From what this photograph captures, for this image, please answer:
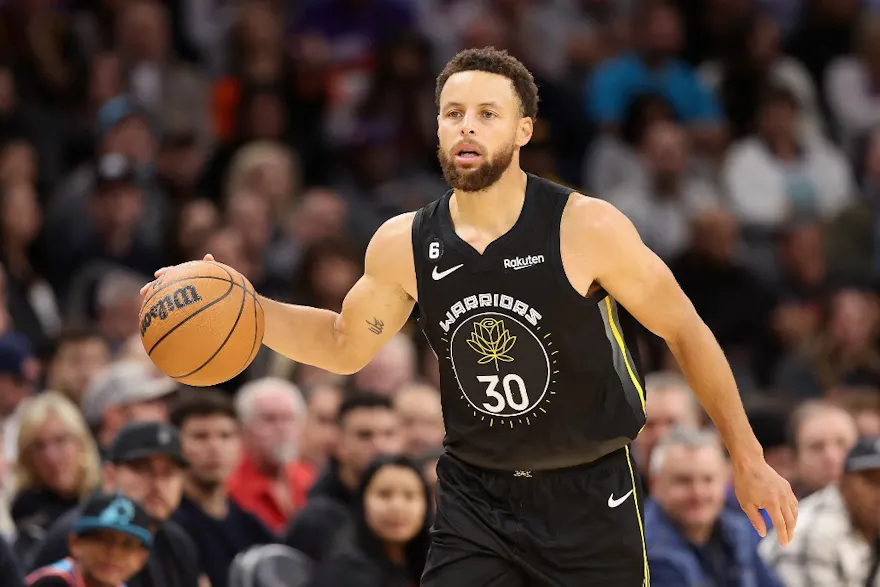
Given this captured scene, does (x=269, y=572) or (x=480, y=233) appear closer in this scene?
(x=480, y=233)

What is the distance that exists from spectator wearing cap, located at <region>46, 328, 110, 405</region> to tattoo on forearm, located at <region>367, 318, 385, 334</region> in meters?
4.27

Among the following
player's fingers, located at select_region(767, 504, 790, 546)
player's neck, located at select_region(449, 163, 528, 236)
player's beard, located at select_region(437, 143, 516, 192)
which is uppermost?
player's beard, located at select_region(437, 143, 516, 192)

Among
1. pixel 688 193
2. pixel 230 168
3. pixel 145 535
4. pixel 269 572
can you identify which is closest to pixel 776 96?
pixel 688 193

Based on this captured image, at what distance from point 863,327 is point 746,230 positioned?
1730mm

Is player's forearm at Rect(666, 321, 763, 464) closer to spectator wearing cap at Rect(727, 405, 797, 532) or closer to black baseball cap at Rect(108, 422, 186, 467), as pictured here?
black baseball cap at Rect(108, 422, 186, 467)

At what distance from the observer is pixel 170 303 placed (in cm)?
507

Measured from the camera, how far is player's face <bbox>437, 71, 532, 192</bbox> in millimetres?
4914

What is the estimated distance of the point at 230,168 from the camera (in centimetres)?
1170

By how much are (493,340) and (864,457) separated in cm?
353

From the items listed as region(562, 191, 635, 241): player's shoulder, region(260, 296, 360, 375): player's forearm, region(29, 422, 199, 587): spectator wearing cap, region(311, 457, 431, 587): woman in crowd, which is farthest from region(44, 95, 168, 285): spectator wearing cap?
region(562, 191, 635, 241): player's shoulder

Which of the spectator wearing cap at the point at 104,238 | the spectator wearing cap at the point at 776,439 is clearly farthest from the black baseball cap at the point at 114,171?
the spectator wearing cap at the point at 776,439

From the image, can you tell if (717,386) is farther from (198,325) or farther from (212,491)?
(212,491)

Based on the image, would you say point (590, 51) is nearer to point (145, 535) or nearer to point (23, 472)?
point (23, 472)

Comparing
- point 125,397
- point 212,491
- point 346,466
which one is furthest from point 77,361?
point 346,466
